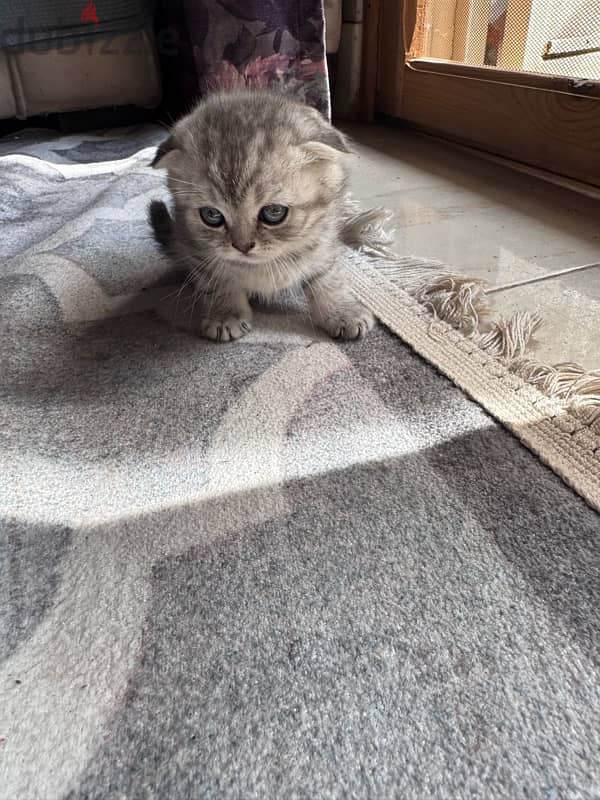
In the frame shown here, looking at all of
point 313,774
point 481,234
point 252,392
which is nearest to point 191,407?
point 252,392

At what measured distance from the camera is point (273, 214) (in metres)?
0.84

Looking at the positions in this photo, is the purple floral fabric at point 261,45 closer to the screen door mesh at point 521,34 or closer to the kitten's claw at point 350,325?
the screen door mesh at point 521,34

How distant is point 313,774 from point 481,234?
3.53 ft

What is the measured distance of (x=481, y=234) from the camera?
1223mm

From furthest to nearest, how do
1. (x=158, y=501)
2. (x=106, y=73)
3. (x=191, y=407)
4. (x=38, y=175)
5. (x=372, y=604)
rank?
1. (x=106, y=73)
2. (x=38, y=175)
3. (x=191, y=407)
4. (x=158, y=501)
5. (x=372, y=604)

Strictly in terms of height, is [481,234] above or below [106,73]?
below

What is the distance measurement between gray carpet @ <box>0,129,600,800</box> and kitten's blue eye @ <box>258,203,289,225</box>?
0.18m

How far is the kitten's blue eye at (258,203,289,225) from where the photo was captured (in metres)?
0.83

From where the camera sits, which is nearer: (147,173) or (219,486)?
(219,486)

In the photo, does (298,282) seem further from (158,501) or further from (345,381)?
(158,501)

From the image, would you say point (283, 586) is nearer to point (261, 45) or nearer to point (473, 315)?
point (473, 315)

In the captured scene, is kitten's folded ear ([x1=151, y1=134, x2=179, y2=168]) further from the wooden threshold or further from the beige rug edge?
the wooden threshold

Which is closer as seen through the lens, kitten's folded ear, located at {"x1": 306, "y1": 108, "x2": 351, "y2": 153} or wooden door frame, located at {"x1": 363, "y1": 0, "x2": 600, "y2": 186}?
kitten's folded ear, located at {"x1": 306, "y1": 108, "x2": 351, "y2": 153}

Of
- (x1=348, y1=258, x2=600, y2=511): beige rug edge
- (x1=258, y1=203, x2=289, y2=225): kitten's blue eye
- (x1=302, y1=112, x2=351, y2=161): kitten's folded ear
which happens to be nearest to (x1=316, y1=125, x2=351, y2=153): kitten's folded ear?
(x1=302, y1=112, x2=351, y2=161): kitten's folded ear
